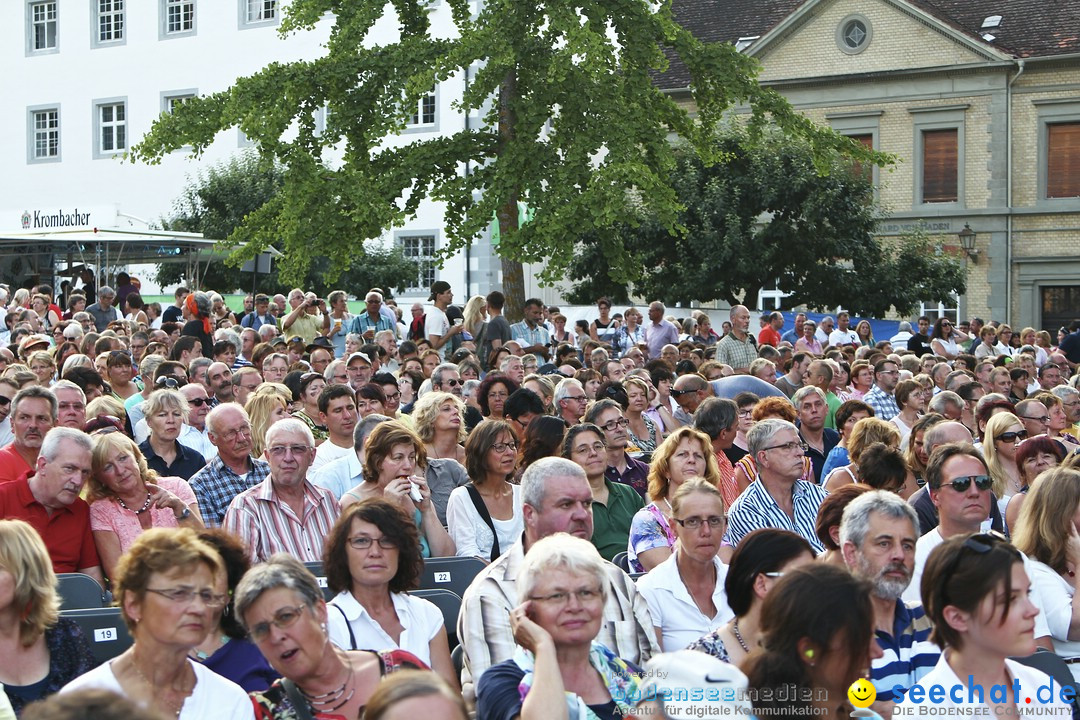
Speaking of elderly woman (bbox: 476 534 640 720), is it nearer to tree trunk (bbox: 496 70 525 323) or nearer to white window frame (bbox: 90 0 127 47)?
tree trunk (bbox: 496 70 525 323)

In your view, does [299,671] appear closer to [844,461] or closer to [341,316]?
[844,461]

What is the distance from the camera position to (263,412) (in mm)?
10016

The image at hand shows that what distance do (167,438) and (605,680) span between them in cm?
515

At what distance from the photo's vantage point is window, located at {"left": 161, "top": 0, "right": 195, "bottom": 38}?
139ft

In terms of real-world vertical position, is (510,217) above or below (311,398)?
above

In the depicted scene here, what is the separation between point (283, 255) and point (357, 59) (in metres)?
3.22

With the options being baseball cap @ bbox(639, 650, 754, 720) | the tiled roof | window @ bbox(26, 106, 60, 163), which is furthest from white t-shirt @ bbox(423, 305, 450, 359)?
window @ bbox(26, 106, 60, 163)

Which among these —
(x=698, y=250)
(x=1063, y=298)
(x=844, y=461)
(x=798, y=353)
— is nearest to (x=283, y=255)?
(x=798, y=353)

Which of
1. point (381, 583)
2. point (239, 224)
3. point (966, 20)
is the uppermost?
point (966, 20)

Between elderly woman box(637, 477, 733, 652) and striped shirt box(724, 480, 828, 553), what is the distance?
1356mm

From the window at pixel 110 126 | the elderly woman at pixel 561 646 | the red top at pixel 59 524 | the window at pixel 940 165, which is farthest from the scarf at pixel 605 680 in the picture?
the window at pixel 110 126

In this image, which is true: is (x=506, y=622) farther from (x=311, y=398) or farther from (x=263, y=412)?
(x=311, y=398)

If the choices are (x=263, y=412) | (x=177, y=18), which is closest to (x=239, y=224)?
(x=177, y=18)

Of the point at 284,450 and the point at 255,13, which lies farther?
the point at 255,13
